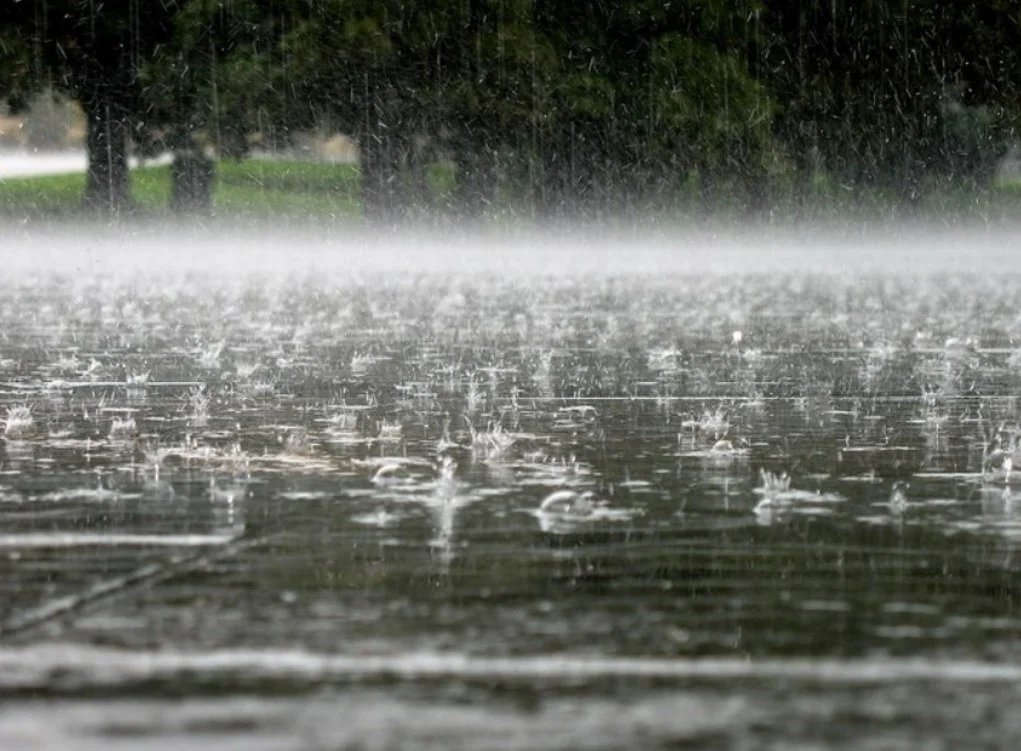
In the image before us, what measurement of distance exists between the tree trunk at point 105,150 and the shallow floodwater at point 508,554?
40.2 m

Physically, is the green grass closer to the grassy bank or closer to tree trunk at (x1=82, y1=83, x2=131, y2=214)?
the grassy bank

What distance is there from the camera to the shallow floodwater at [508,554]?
3.76 meters

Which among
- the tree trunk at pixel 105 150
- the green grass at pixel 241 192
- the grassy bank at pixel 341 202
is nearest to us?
the tree trunk at pixel 105 150

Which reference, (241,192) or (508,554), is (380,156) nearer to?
(241,192)

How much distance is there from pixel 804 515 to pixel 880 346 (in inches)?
358

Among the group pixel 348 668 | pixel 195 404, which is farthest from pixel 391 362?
pixel 348 668

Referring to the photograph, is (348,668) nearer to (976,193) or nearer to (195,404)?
(195,404)

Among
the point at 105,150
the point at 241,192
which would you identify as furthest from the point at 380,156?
the point at 241,192

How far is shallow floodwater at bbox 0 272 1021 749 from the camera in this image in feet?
12.3

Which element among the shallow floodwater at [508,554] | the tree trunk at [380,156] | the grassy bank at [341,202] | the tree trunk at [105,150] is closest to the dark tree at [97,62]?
the tree trunk at [105,150]

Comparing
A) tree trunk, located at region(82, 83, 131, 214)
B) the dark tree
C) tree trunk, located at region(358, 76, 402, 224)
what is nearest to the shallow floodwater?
tree trunk, located at region(358, 76, 402, 224)

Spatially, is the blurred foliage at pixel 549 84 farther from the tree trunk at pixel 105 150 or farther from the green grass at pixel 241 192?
the green grass at pixel 241 192

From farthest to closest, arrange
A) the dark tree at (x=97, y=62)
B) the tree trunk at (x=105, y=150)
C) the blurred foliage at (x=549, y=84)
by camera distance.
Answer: the tree trunk at (x=105, y=150), the dark tree at (x=97, y=62), the blurred foliage at (x=549, y=84)

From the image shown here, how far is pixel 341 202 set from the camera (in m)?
60.8
